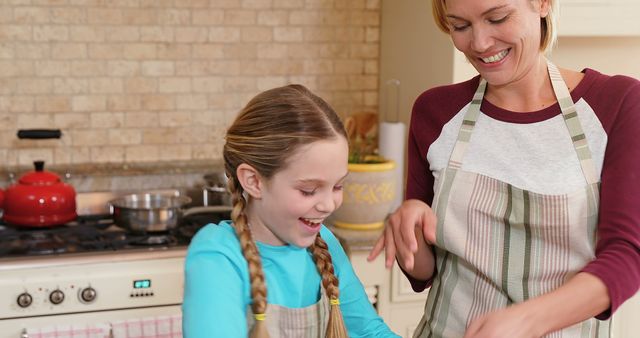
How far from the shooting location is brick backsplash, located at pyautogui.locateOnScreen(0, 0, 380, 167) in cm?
333

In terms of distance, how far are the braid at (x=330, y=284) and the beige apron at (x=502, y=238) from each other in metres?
0.27

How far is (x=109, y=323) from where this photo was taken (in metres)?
2.78

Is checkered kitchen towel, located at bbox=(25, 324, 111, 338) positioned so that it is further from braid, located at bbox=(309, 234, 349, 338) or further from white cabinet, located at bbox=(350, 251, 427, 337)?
braid, located at bbox=(309, 234, 349, 338)

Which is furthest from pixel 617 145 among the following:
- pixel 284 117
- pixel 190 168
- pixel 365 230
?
pixel 190 168

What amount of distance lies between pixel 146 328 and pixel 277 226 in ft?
4.28

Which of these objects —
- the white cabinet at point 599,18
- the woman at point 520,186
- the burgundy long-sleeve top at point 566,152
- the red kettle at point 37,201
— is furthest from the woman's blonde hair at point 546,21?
the red kettle at point 37,201

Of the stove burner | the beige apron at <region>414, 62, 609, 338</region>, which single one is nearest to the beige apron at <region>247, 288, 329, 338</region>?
the beige apron at <region>414, 62, 609, 338</region>

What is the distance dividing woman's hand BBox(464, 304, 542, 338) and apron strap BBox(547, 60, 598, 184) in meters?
0.39

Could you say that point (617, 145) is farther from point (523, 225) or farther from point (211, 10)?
point (211, 10)

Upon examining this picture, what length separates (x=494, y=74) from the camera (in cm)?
167

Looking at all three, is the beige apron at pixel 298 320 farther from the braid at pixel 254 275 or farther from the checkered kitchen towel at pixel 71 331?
the checkered kitchen towel at pixel 71 331

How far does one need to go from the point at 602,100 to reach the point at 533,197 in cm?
24

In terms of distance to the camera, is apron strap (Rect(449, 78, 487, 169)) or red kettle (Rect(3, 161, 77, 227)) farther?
red kettle (Rect(3, 161, 77, 227))

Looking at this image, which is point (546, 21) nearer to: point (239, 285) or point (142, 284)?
point (239, 285)
